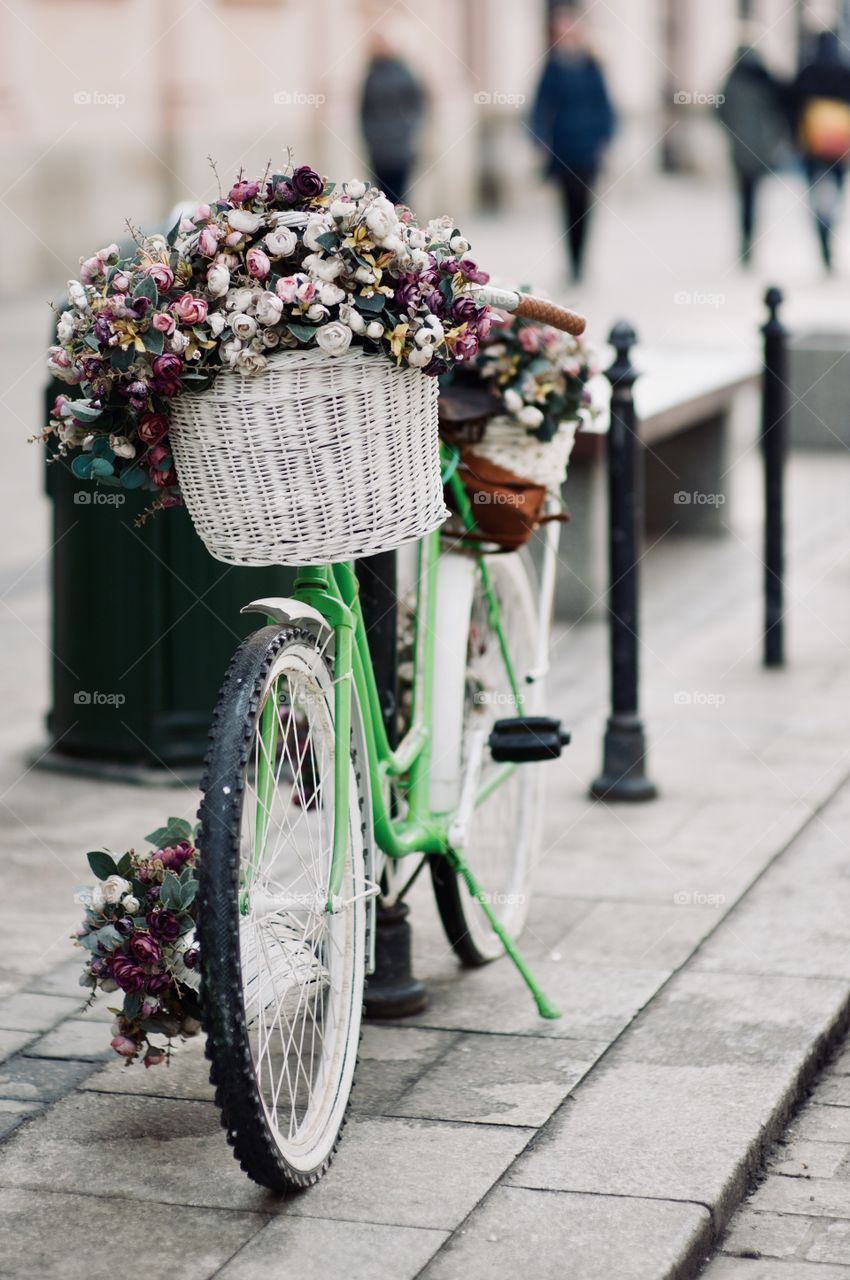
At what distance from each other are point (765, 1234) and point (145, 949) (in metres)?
1.09

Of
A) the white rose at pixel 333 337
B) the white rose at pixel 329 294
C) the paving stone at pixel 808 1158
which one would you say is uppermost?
the white rose at pixel 329 294

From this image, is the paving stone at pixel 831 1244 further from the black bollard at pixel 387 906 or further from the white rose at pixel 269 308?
the white rose at pixel 269 308

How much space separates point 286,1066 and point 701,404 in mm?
5472

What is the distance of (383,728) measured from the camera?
3.68 m

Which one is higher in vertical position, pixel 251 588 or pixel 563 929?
pixel 251 588

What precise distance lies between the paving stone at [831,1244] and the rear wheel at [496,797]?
1097mm

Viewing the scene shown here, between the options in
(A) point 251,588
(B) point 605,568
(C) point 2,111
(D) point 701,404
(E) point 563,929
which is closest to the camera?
(E) point 563,929

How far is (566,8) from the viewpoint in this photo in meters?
24.4

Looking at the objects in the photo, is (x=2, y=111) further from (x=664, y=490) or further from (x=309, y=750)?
(x=309, y=750)

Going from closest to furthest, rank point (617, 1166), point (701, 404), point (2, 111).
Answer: point (617, 1166) → point (701, 404) → point (2, 111)

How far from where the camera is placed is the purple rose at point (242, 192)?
305 cm

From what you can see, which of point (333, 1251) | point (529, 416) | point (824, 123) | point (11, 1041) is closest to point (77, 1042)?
point (11, 1041)

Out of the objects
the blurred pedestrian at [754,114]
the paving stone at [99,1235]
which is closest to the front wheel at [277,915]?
the paving stone at [99,1235]

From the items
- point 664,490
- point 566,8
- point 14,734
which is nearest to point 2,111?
point 664,490
